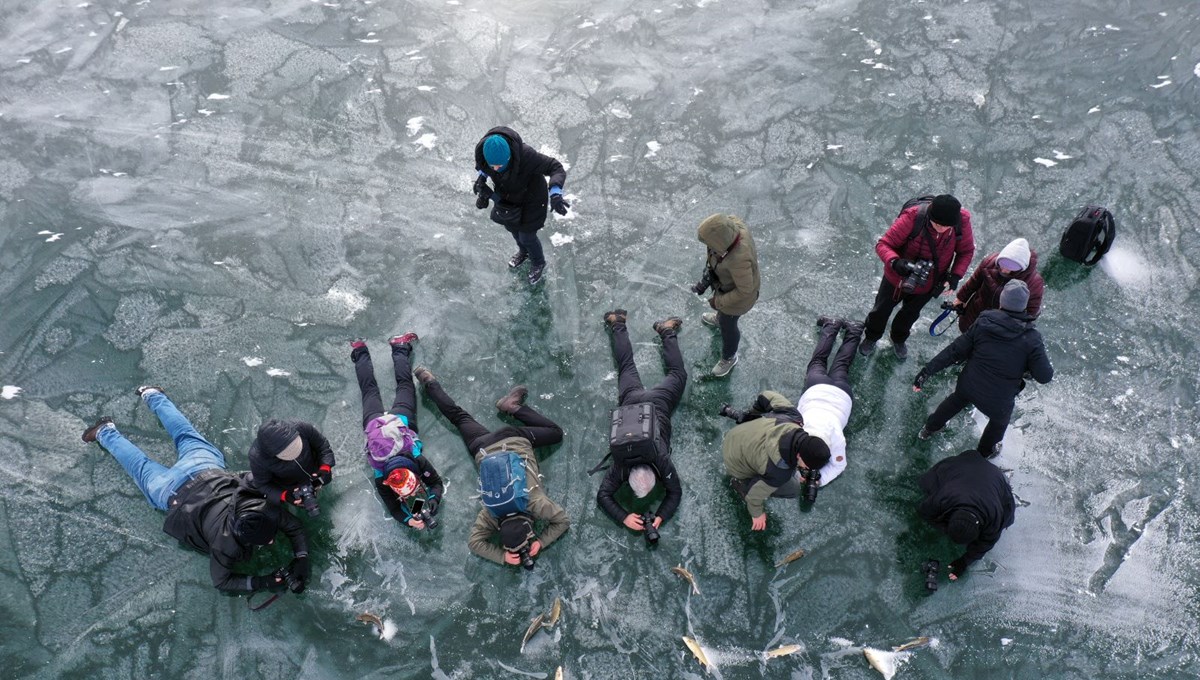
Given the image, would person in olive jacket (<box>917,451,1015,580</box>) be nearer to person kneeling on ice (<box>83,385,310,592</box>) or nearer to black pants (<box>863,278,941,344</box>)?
black pants (<box>863,278,941,344</box>)

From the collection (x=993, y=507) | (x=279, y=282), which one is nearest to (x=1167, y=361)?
(x=993, y=507)

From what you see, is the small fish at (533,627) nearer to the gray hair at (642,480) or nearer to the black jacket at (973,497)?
the gray hair at (642,480)

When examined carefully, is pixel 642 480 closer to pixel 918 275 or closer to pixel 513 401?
pixel 513 401

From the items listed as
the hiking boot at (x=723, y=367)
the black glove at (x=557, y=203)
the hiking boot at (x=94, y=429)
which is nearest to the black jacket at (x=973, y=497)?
the hiking boot at (x=723, y=367)

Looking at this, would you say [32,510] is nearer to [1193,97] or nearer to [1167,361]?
[1167,361]

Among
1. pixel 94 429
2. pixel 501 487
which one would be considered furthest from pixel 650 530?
pixel 94 429

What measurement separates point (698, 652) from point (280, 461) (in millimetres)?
3057

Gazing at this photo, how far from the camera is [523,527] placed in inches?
168

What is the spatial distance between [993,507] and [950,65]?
6084 mm

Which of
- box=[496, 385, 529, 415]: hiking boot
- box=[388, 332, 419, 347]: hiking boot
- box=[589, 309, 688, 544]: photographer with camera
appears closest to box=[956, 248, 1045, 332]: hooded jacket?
box=[589, 309, 688, 544]: photographer with camera

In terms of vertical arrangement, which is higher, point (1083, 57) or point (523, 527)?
point (1083, 57)

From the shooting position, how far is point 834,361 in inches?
205

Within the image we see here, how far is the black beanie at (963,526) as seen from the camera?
3963 millimetres

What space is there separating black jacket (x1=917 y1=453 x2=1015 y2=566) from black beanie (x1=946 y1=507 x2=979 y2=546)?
177 mm
